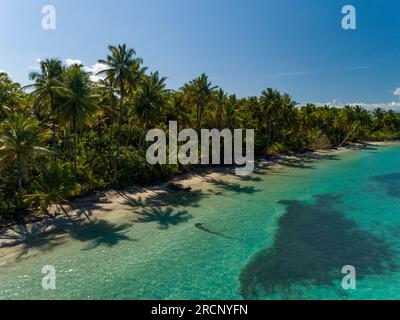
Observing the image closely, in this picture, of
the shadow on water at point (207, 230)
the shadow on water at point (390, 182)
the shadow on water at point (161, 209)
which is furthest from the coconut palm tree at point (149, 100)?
the shadow on water at point (390, 182)

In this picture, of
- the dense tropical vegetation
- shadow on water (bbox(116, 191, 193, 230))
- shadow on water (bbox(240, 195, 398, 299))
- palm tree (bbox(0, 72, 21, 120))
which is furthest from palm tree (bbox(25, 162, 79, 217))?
shadow on water (bbox(240, 195, 398, 299))

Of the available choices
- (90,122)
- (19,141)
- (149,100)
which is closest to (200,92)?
(149,100)

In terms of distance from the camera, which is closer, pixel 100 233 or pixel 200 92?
pixel 100 233

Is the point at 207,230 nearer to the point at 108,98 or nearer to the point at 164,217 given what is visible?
the point at 164,217

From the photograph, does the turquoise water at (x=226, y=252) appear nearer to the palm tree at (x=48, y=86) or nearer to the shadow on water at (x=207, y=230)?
the shadow on water at (x=207, y=230)

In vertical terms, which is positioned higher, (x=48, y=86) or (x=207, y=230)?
(x=48, y=86)
